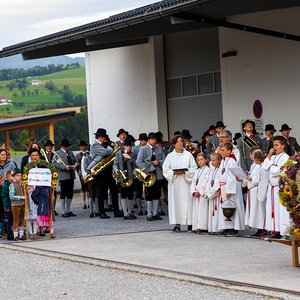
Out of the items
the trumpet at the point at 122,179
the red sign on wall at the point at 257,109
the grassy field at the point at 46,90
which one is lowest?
the trumpet at the point at 122,179

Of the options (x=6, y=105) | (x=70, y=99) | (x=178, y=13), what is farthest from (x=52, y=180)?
(x=70, y=99)

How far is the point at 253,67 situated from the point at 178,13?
18.2 ft

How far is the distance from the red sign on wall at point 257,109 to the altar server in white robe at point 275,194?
8.92m

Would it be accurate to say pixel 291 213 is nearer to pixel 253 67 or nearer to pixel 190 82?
pixel 253 67

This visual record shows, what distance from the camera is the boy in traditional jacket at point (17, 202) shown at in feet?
45.1

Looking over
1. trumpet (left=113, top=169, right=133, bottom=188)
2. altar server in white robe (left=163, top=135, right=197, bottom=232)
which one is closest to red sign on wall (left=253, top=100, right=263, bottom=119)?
trumpet (left=113, top=169, right=133, bottom=188)

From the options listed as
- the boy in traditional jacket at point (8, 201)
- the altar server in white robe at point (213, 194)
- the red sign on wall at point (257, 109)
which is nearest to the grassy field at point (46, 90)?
the red sign on wall at point (257, 109)

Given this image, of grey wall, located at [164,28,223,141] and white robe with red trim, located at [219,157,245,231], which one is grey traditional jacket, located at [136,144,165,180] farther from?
grey wall, located at [164,28,223,141]

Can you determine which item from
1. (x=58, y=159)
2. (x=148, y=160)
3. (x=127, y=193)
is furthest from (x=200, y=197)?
(x=58, y=159)

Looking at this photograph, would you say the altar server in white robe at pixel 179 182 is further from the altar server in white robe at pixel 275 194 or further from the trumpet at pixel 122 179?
the trumpet at pixel 122 179

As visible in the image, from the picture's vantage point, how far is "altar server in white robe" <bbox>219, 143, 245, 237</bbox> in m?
12.9

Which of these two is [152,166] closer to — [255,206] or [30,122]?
[255,206]

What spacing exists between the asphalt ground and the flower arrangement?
0.54m

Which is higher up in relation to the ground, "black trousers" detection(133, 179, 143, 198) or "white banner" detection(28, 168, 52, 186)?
"white banner" detection(28, 168, 52, 186)
